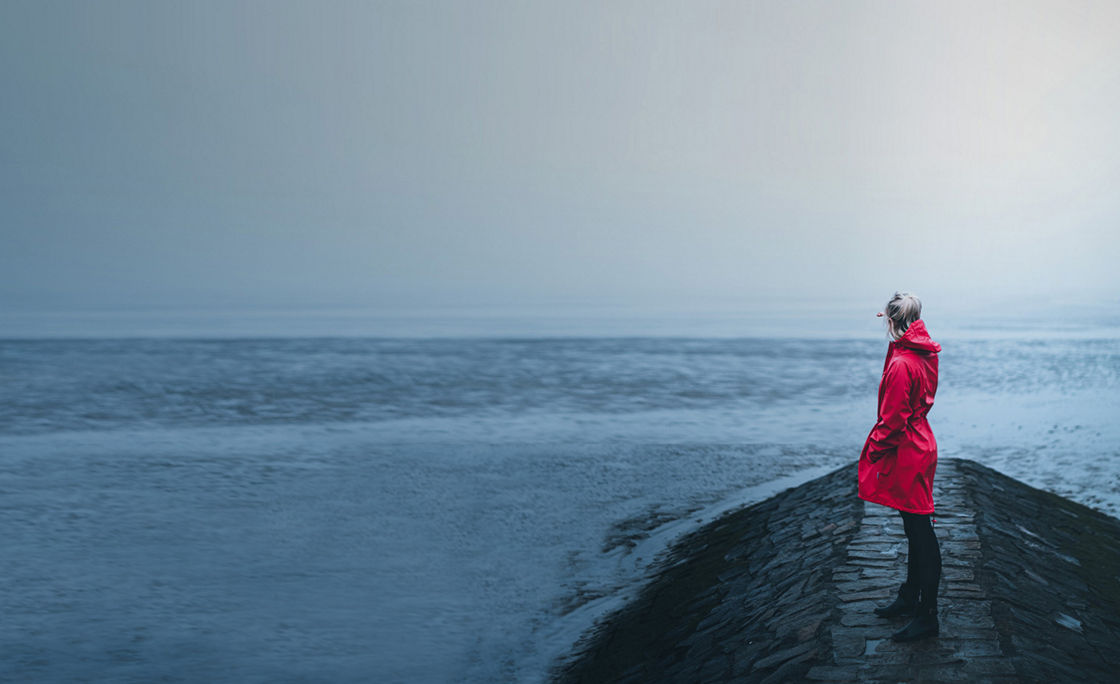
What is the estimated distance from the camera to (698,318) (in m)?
50.4

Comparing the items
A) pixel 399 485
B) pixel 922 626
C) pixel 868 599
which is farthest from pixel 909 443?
pixel 399 485

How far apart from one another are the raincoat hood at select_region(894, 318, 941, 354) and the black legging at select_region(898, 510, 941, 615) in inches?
31.4

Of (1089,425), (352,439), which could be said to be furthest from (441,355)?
(1089,425)

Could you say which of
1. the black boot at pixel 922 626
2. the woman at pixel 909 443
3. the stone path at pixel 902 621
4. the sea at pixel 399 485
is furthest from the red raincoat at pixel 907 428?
the sea at pixel 399 485

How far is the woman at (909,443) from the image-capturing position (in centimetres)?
407

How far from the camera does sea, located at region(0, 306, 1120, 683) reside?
21.9 ft

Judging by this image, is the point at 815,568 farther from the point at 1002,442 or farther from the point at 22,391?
the point at 22,391

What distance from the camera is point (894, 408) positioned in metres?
4.07

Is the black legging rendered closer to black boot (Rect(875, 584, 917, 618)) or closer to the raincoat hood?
black boot (Rect(875, 584, 917, 618))

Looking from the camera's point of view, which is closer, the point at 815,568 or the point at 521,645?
the point at 815,568

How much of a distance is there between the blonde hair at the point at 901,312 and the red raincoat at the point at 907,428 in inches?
1.2

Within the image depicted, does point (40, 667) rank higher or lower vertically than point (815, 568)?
lower

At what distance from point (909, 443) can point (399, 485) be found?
7.88 metres

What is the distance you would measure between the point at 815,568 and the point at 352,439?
9644 mm
